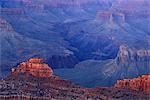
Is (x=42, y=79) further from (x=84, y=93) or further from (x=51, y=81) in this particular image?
(x=84, y=93)

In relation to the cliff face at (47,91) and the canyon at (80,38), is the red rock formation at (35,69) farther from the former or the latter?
the canyon at (80,38)

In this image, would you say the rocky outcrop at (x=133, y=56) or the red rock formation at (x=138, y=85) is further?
the rocky outcrop at (x=133, y=56)

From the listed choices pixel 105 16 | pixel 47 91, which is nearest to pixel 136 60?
pixel 47 91

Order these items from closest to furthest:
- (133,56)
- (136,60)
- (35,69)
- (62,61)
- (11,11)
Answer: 1. (35,69)
2. (136,60)
3. (133,56)
4. (62,61)
5. (11,11)

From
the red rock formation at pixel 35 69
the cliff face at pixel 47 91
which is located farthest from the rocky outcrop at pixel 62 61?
the cliff face at pixel 47 91

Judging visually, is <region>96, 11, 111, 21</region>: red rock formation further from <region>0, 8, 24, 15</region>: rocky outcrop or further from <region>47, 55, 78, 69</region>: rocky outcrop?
<region>47, 55, 78, 69</region>: rocky outcrop

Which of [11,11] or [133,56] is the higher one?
[11,11]

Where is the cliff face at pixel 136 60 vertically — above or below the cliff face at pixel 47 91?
above

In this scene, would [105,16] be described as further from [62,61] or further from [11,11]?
[62,61]
